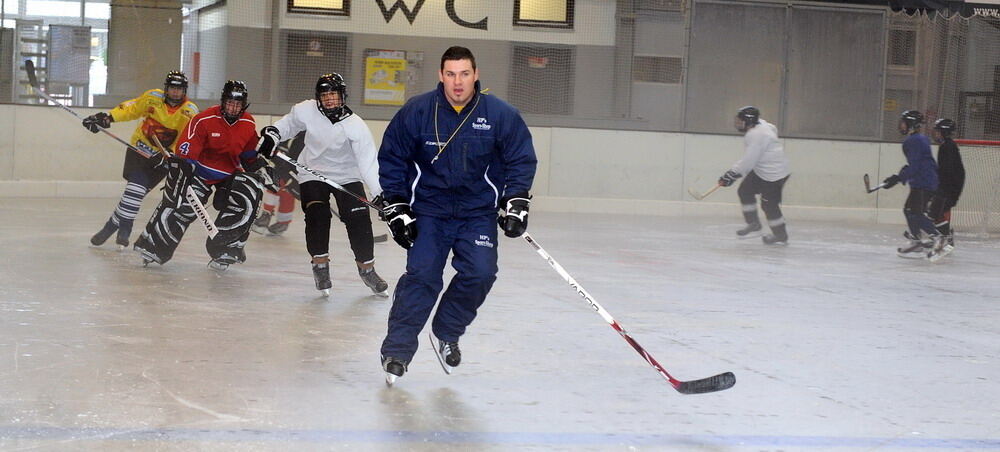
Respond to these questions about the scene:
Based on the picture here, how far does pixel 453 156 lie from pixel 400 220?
30cm

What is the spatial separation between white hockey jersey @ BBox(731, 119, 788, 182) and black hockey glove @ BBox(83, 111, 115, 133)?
6.28m

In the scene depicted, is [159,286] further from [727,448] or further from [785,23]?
[785,23]

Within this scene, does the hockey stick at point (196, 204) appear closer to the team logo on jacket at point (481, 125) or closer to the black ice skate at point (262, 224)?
the black ice skate at point (262, 224)

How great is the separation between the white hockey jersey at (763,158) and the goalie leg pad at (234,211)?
5883 millimetres

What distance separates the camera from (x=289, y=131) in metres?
7.06

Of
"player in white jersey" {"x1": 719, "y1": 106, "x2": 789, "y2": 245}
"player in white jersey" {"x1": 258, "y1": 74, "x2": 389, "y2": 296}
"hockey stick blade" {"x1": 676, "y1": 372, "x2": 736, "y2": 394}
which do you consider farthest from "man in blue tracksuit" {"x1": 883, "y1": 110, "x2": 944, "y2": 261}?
"hockey stick blade" {"x1": 676, "y1": 372, "x2": 736, "y2": 394}

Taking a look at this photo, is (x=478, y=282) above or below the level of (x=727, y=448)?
above

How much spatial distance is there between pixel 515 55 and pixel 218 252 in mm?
7439

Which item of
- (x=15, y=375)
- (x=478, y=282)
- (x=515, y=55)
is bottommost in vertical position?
(x=15, y=375)

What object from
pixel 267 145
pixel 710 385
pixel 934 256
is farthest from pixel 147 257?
pixel 934 256

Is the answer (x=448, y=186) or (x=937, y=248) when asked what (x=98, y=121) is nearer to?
(x=448, y=186)

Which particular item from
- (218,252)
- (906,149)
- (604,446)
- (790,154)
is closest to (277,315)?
(218,252)

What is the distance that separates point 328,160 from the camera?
23.1ft

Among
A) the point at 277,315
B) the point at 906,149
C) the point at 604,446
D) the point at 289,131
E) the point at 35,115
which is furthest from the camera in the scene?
the point at 35,115
